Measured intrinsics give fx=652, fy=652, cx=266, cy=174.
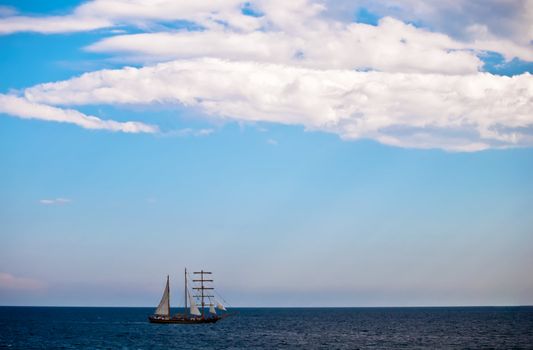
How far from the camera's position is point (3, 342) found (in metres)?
119

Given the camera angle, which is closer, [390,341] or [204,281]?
[390,341]

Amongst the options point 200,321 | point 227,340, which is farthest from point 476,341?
point 200,321

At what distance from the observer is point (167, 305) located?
173625 millimetres

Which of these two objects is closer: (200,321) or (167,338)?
(167,338)

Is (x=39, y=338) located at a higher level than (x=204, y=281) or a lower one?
lower

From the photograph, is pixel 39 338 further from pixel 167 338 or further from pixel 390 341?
pixel 390 341

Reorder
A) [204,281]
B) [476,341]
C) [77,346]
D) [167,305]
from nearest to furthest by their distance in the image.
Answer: [77,346], [476,341], [167,305], [204,281]

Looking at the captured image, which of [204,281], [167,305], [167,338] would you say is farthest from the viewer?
[204,281]

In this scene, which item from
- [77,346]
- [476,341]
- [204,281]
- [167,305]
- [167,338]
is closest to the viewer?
[77,346]

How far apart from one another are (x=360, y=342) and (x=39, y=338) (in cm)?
6460

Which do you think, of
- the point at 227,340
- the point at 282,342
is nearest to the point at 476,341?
the point at 282,342

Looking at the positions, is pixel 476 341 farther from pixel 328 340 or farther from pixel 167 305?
pixel 167 305

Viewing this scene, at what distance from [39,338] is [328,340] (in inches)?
2301

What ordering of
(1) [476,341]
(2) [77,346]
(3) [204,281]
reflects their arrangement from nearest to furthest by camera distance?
(2) [77,346], (1) [476,341], (3) [204,281]
